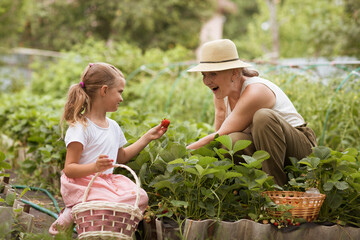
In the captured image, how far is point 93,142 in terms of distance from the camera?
2660 mm

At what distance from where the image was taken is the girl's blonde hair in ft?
8.77

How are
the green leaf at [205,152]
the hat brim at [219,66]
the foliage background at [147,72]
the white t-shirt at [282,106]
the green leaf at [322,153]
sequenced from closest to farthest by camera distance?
1. the green leaf at [322,153]
2. the green leaf at [205,152]
3. the hat brim at [219,66]
4. the white t-shirt at [282,106]
5. the foliage background at [147,72]

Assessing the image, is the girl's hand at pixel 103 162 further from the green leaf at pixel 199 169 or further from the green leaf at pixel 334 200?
the green leaf at pixel 334 200

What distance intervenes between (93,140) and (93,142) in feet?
0.04

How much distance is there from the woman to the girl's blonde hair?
0.65 m

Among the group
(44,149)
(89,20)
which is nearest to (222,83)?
(44,149)

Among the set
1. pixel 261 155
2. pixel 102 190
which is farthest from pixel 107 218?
pixel 261 155

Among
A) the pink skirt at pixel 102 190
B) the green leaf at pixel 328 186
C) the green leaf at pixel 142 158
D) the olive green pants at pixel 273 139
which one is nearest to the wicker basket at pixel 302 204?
the green leaf at pixel 328 186

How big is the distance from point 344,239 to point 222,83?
1280 mm

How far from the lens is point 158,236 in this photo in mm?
2492

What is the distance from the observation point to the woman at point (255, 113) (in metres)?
2.89

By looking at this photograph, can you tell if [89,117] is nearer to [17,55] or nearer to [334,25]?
[334,25]

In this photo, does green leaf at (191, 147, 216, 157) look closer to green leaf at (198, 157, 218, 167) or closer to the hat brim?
green leaf at (198, 157, 218, 167)

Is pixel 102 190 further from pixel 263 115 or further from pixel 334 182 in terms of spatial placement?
pixel 334 182
